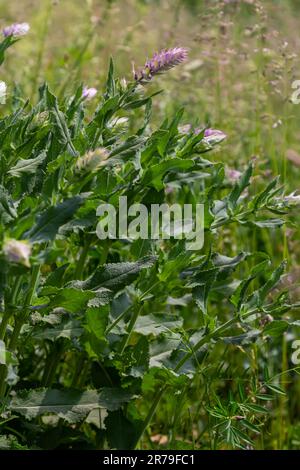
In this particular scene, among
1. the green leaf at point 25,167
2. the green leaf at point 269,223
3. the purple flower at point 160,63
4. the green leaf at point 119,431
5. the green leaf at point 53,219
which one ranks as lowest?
the green leaf at point 119,431

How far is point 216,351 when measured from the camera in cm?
243

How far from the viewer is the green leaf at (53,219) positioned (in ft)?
4.04

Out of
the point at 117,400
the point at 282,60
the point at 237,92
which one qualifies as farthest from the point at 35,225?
the point at 237,92

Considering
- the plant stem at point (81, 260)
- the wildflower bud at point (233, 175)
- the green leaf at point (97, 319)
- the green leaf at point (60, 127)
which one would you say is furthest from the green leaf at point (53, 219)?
the wildflower bud at point (233, 175)

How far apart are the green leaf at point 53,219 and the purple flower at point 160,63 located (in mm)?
295

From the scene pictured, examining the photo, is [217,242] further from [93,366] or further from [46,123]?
[46,123]

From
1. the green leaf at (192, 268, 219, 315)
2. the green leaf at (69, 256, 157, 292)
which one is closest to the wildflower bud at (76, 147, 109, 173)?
the green leaf at (69, 256, 157, 292)

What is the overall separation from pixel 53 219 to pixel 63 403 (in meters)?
0.48

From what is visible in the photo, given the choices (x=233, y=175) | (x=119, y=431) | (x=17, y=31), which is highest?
(x=17, y=31)

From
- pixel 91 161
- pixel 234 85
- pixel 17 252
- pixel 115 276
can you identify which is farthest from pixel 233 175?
pixel 17 252

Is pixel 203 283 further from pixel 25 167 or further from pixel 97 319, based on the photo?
pixel 25 167

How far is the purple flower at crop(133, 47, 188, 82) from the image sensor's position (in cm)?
138

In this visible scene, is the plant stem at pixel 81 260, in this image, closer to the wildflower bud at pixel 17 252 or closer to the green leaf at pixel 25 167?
the green leaf at pixel 25 167

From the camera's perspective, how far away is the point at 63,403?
154cm
